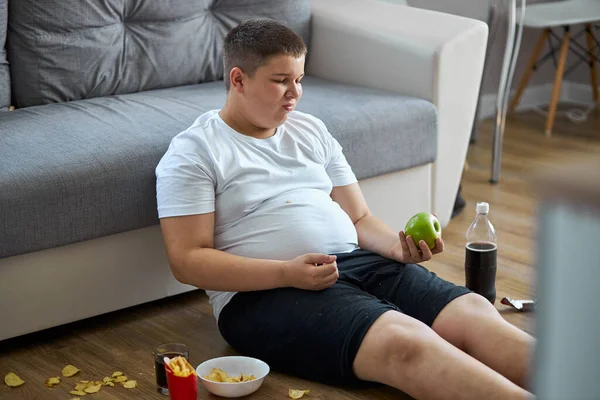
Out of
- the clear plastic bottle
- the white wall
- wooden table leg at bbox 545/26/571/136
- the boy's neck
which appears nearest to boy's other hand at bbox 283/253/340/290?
the boy's neck

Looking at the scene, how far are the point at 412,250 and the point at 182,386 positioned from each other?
546 millimetres

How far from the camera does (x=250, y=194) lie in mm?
2000

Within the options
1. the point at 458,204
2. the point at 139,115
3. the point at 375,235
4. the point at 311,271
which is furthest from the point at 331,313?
the point at 458,204

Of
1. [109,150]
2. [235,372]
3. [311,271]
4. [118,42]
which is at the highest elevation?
[118,42]

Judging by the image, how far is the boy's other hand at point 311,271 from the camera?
5.98ft

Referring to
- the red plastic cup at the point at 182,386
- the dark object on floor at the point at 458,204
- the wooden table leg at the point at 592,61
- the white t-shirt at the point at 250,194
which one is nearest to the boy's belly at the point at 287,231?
the white t-shirt at the point at 250,194

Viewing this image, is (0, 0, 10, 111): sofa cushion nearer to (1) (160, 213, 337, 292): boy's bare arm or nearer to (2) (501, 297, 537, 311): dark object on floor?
(1) (160, 213, 337, 292): boy's bare arm

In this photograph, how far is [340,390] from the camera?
187 centimetres

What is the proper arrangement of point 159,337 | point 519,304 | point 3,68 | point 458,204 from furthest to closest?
point 458,204
point 3,68
point 519,304
point 159,337

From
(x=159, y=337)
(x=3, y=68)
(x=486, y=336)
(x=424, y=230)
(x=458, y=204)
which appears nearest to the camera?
(x=486, y=336)

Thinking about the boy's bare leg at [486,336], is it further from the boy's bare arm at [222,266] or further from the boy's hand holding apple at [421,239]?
the boy's bare arm at [222,266]

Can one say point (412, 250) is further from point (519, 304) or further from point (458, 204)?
point (458, 204)

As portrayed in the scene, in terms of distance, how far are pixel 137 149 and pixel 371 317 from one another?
27.8 inches

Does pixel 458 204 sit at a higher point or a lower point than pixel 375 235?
lower
